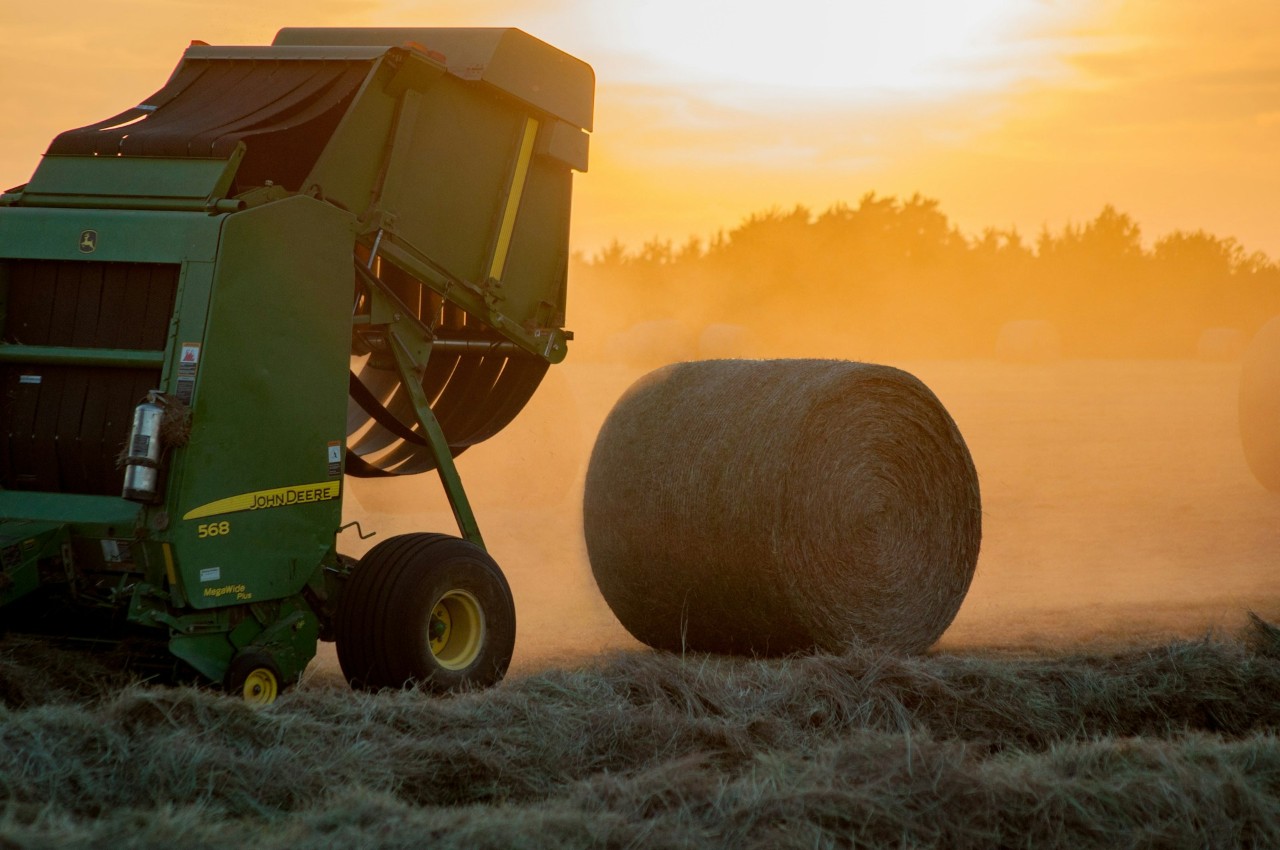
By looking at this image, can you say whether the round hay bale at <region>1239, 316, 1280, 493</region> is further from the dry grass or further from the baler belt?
the baler belt

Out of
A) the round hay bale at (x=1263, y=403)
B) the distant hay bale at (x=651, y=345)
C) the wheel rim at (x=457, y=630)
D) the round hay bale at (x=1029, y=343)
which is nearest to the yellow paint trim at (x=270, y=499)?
the wheel rim at (x=457, y=630)

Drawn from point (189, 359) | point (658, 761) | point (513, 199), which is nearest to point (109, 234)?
point (189, 359)

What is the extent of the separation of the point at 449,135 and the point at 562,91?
0.87 m

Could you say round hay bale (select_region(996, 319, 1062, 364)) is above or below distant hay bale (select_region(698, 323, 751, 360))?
above

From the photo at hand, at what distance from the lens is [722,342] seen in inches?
906

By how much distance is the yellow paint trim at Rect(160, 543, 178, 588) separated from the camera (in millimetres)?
6410

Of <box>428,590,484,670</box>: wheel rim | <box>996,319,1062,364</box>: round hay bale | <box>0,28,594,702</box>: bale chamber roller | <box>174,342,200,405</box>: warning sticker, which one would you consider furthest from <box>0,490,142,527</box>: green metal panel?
<box>996,319,1062,364</box>: round hay bale

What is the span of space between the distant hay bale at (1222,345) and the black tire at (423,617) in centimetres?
2249

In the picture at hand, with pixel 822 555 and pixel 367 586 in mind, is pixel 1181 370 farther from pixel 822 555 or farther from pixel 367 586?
pixel 367 586

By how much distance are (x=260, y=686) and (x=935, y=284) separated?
1002 inches

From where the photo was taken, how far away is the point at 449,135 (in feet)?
26.4

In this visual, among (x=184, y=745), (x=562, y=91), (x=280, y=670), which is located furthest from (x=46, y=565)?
(x=562, y=91)

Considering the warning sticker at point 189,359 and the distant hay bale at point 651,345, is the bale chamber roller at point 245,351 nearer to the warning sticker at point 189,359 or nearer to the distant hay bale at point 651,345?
the warning sticker at point 189,359

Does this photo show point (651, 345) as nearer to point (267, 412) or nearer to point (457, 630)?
point (457, 630)
